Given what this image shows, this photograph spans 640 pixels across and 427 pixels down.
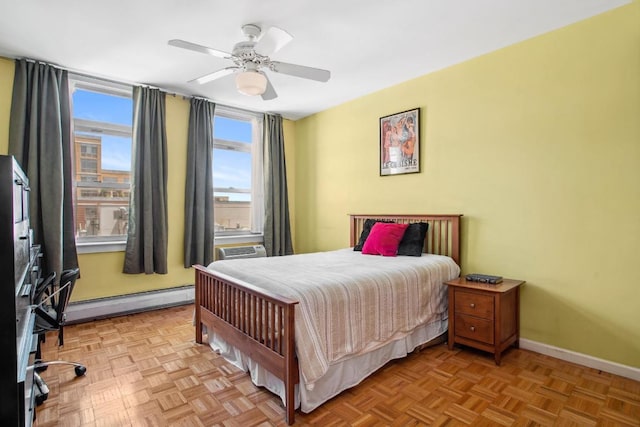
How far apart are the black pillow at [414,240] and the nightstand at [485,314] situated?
1.48ft

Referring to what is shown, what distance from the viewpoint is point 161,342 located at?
2898 mm

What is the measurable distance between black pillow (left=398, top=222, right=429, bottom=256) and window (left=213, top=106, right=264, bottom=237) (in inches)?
93.3

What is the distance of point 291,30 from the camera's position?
102 inches

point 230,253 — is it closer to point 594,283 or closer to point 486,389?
point 486,389

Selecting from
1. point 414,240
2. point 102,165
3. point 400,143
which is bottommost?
point 414,240

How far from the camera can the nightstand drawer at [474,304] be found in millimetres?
2508

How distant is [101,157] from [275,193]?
2.13 m

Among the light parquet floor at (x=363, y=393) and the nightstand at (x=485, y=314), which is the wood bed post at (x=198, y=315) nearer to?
the light parquet floor at (x=363, y=393)

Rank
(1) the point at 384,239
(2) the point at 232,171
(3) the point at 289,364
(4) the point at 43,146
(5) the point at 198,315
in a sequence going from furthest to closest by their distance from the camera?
1. (2) the point at 232,171
2. (1) the point at 384,239
3. (4) the point at 43,146
4. (5) the point at 198,315
5. (3) the point at 289,364

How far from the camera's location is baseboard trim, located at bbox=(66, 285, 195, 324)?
340cm

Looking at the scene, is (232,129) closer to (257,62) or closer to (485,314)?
(257,62)

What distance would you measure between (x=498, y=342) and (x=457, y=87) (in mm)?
2279

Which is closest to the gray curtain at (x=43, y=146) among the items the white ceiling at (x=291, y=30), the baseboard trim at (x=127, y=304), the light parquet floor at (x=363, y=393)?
the white ceiling at (x=291, y=30)

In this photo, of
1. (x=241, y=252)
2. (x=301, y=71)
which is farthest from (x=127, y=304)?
(x=301, y=71)
